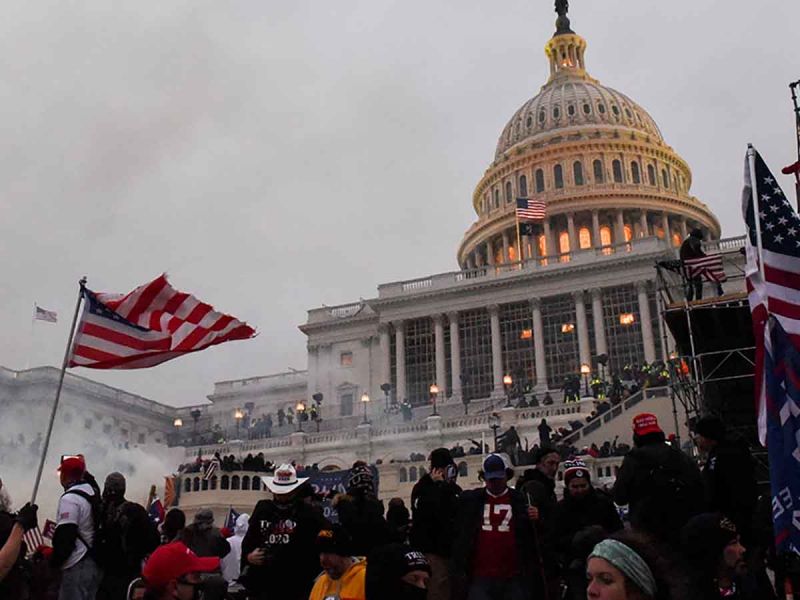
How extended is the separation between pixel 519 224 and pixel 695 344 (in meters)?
55.9

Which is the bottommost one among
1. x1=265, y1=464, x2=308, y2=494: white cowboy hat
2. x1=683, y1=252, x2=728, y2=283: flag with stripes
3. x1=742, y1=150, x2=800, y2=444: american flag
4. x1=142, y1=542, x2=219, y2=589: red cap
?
x1=142, y1=542, x2=219, y2=589: red cap

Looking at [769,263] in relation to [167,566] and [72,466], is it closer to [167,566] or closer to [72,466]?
[167,566]

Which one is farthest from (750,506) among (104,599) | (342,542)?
(104,599)

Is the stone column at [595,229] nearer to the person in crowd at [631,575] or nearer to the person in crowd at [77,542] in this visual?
the person in crowd at [77,542]

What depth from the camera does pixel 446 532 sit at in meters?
8.57

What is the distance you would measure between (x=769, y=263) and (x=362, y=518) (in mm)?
5178

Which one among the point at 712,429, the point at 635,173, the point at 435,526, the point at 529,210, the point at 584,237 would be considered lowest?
the point at 435,526

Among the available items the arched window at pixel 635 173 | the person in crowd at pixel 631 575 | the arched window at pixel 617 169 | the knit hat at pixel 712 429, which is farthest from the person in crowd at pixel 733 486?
the arched window at pixel 635 173

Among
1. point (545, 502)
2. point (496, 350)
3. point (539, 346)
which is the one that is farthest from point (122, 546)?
point (496, 350)

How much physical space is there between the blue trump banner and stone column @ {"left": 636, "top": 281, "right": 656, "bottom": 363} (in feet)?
174

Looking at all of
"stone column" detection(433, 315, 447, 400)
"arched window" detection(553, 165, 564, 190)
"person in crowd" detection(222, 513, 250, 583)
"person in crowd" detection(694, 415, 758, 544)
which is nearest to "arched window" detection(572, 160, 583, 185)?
"arched window" detection(553, 165, 564, 190)

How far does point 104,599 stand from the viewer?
8.90 meters

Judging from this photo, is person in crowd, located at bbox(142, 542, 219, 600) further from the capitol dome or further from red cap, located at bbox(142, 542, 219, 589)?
the capitol dome

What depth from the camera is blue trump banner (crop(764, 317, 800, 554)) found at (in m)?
7.34
